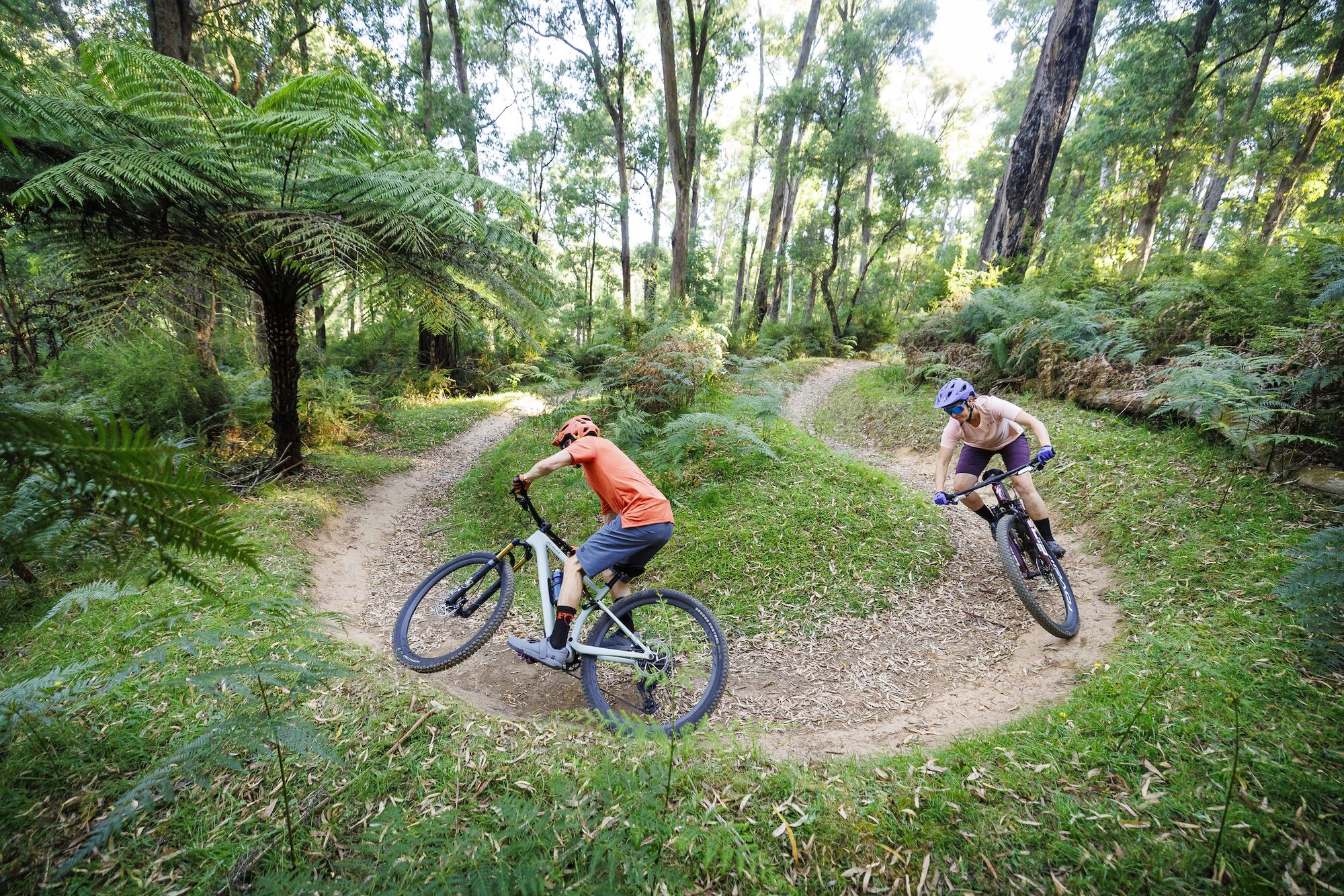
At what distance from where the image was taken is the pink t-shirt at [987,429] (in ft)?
15.6

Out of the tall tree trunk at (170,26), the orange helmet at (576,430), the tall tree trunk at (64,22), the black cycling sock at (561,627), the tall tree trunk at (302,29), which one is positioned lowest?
the black cycling sock at (561,627)

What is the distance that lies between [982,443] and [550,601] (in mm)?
4262

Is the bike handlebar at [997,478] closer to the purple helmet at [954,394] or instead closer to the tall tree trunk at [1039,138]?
the purple helmet at [954,394]

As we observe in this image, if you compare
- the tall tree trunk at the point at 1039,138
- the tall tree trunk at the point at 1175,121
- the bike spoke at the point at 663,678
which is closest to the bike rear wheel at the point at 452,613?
the bike spoke at the point at 663,678

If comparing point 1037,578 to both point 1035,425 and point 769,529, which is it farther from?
point 769,529

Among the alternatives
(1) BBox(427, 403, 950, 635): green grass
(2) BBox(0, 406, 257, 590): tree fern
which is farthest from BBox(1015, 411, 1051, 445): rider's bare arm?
(2) BBox(0, 406, 257, 590): tree fern

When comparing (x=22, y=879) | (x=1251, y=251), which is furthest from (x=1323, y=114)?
(x=22, y=879)

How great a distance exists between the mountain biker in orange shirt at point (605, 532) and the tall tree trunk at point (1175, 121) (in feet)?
46.2

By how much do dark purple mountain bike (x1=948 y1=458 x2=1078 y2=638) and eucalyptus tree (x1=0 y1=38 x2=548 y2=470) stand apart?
229 inches

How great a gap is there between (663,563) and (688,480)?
145 centimetres

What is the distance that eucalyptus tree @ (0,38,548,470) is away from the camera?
4.20 metres

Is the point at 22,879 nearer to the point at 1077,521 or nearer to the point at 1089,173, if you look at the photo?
the point at 1077,521

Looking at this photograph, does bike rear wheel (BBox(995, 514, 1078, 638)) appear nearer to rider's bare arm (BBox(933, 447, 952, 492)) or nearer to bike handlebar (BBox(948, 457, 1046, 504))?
bike handlebar (BBox(948, 457, 1046, 504))

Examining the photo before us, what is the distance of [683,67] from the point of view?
20453mm
